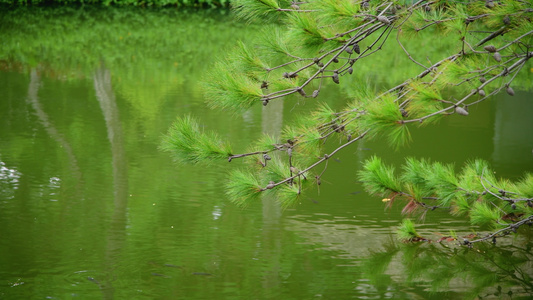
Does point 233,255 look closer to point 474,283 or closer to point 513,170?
point 474,283

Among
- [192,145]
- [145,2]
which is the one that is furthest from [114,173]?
[145,2]

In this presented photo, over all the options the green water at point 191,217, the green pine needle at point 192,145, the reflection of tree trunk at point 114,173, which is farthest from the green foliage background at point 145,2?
the green pine needle at point 192,145

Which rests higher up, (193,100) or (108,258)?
(108,258)

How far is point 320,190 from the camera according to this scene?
434 centimetres

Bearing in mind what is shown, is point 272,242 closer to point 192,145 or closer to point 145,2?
point 192,145

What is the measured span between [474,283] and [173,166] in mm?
2276

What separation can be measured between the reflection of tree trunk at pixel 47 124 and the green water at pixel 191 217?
0.02 m

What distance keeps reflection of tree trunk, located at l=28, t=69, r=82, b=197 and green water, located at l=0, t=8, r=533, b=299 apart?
2cm

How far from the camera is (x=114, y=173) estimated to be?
452 cm

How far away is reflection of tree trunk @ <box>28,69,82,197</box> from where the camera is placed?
15.1 feet

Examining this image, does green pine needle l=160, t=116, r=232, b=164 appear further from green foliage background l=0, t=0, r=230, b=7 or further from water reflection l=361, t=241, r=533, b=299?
green foliage background l=0, t=0, r=230, b=7

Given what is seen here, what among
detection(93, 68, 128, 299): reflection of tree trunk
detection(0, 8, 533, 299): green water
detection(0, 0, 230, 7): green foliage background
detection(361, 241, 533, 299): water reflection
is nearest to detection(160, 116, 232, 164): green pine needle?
detection(0, 8, 533, 299): green water

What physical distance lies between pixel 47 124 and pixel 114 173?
140 centimetres

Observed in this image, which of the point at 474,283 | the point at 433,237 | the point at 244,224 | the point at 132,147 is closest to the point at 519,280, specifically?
the point at 474,283
